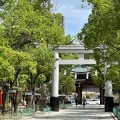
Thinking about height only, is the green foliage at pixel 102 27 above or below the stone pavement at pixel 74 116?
above

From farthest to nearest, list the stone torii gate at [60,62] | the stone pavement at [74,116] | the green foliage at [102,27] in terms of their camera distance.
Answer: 1. the stone torii gate at [60,62]
2. the stone pavement at [74,116]
3. the green foliage at [102,27]

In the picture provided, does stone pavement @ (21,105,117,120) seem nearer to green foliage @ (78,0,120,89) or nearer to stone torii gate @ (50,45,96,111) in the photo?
stone torii gate @ (50,45,96,111)

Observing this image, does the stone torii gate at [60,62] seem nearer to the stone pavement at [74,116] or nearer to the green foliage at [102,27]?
the stone pavement at [74,116]

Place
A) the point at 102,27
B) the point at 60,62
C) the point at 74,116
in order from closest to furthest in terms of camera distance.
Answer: the point at 102,27 → the point at 74,116 → the point at 60,62

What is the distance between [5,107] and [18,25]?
7.08m

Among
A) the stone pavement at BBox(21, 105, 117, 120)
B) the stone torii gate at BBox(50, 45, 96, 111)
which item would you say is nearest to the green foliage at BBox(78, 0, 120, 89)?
the stone pavement at BBox(21, 105, 117, 120)

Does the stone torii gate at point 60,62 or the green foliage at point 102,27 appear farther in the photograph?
the stone torii gate at point 60,62

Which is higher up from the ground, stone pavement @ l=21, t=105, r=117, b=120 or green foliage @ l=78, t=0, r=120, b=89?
green foliage @ l=78, t=0, r=120, b=89

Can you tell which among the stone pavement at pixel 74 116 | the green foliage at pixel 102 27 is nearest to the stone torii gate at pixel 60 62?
the stone pavement at pixel 74 116

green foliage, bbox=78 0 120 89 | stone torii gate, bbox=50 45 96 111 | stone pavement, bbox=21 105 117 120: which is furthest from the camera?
stone torii gate, bbox=50 45 96 111

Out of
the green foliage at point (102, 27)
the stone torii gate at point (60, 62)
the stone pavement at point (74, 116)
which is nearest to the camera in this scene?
the green foliage at point (102, 27)

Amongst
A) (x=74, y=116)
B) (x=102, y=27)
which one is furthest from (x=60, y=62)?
(x=102, y=27)

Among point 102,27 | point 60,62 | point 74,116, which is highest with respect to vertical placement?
point 60,62

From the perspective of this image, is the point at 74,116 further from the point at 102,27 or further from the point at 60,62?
the point at 102,27
